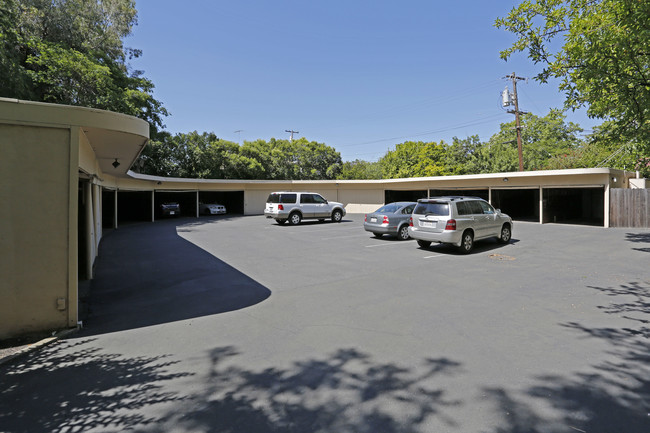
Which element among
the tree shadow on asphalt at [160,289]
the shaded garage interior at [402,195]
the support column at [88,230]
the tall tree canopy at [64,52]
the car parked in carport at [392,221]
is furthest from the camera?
the shaded garage interior at [402,195]

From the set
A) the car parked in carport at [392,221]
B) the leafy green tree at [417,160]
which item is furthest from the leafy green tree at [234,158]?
the car parked in carport at [392,221]

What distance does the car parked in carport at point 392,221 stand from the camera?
41.8 ft

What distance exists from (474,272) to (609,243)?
7.54m

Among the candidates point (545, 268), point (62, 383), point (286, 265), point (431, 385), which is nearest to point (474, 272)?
point (545, 268)

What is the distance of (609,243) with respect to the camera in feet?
37.9

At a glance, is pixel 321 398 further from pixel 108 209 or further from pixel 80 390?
pixel 108 209

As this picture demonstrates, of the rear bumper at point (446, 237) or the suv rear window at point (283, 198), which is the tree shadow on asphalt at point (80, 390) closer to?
the rear bumper at point (446, 237)

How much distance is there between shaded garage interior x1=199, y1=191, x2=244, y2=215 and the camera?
2972 cm

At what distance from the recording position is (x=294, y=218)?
18.9 metres

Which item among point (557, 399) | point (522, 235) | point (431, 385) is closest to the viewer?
point (557, 399)

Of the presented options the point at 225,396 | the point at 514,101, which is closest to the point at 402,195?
the point at 514,101

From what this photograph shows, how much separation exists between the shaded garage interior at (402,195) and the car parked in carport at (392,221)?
14208 millimetres

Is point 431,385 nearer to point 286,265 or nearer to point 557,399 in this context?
point 557,399

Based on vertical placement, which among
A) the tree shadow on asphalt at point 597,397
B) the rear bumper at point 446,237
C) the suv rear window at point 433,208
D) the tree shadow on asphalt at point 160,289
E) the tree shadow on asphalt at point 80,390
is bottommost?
the tree shadow on asphalt at point 80,390
